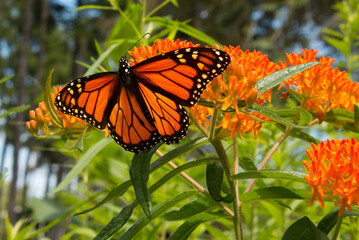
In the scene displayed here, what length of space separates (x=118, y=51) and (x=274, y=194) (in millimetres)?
963

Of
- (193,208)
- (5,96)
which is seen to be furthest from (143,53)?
(5,96)

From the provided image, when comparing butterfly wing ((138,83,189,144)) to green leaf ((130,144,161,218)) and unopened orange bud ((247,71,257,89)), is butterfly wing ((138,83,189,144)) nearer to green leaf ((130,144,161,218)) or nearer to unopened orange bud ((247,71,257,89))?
green leaf ((130,144,161,218))

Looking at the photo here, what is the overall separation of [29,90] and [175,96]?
30.2 m

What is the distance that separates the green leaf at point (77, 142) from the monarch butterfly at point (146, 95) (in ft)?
0.20

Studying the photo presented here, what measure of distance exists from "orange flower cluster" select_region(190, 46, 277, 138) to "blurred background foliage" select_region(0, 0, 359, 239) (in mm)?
235

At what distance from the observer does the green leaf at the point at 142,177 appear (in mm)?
863

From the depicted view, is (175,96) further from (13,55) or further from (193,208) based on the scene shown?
(13,55)

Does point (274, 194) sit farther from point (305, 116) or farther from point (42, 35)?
point (42, 35)

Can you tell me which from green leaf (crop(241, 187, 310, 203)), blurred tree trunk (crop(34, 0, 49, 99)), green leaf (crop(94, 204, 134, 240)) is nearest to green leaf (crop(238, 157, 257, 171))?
green leaf (crop(241, 187, 310, 203))

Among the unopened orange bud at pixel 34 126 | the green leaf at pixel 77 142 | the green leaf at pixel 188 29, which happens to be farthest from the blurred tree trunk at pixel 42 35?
the green leaf at pixel 77 142

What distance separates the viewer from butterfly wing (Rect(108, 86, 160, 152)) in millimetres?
1092

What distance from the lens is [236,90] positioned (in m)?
0.97

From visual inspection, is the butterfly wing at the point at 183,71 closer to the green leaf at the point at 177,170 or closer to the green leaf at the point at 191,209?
the green leaf at the point at 177,170

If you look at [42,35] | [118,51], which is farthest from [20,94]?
[118,51]
